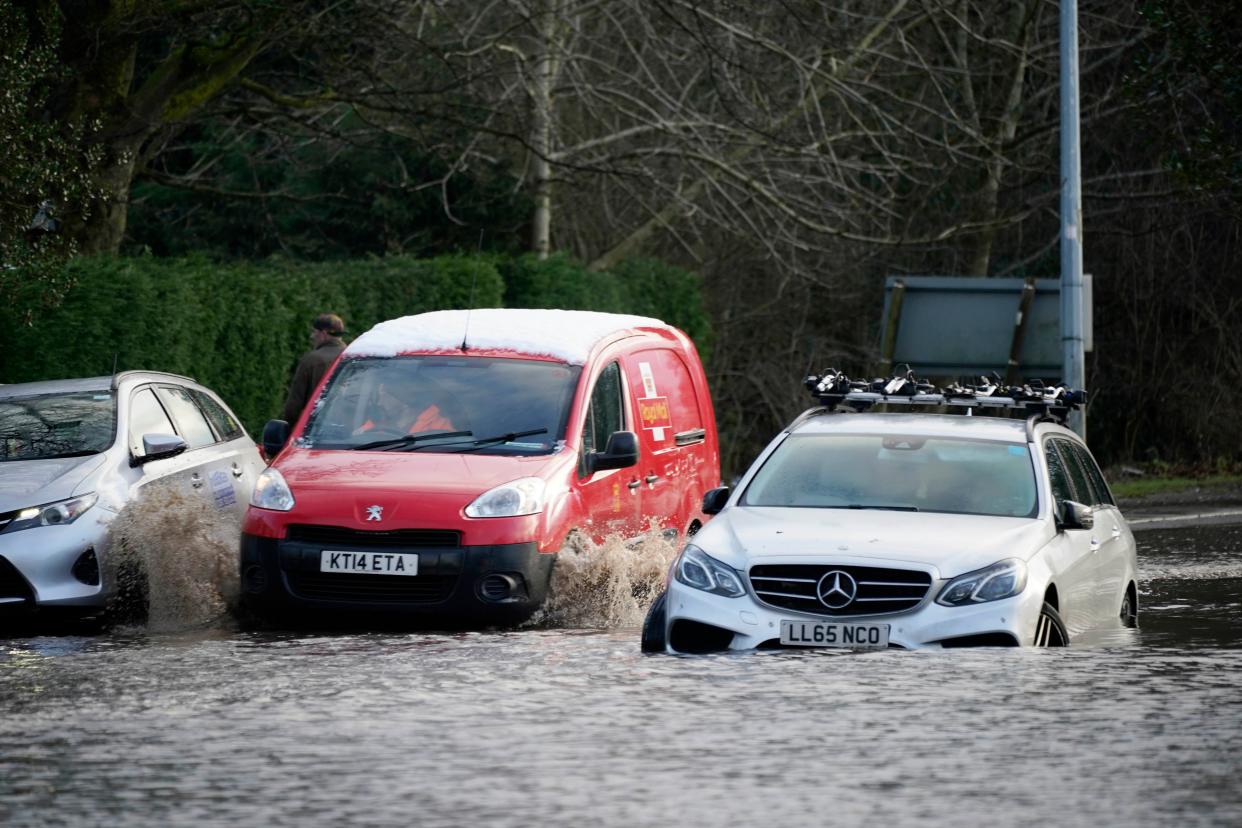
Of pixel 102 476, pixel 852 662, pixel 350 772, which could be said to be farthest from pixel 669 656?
pixel 102 476

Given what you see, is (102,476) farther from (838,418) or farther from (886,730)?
(886,730)

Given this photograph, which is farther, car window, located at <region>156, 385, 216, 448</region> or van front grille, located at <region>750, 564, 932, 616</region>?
car window, located at <region>156, 385, 216, 448</region>

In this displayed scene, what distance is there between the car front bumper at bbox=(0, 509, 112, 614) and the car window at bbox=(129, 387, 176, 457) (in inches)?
40.6

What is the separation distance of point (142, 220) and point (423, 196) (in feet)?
16.9

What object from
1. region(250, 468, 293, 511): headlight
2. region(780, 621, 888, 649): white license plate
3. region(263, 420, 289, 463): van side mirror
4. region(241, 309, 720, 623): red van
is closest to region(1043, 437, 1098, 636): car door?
region(780, 621, 888, 649): white license plate

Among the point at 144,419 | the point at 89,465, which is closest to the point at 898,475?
the point at 89,465

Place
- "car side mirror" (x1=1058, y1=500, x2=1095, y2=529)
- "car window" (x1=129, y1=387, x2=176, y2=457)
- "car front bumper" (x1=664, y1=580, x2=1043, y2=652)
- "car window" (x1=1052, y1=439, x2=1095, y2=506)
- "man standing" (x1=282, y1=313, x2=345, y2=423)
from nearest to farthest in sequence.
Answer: "car front bumper" (x1=664, y1=580, x2=1043, y2=652), "car side mirror" (x1=1058, y1=500, x2=1095, y2=529), "car window" (x1=1052, y1=439, x2=1095, y2=506), "car window" (x1=129, y1=387, x2=176, y2=457), "man standing" (x1=282, y1=313, x2=345, y2=423)

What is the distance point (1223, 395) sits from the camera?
113 ft

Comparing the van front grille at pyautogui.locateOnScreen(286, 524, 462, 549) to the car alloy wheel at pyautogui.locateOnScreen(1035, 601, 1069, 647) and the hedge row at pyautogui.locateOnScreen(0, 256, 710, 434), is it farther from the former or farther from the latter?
the car alloy wheel at pyautogui.locateOnScreen(1035, 601, 1069, 647)

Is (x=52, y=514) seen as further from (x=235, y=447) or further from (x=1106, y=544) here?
(x=1106, y=544)

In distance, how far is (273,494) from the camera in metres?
11.8

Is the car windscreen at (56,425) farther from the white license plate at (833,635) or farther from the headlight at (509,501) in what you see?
the white license plate at (833,635)

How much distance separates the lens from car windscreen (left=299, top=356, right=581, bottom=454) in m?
12.4

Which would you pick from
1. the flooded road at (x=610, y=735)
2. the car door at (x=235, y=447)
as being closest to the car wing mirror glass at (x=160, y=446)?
the car door at (x=235, y=447)
